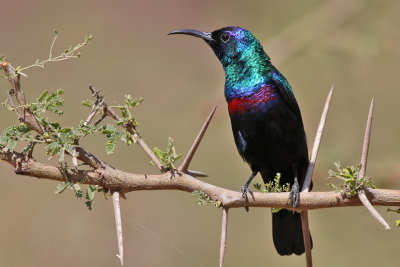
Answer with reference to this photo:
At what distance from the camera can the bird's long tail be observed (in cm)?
383

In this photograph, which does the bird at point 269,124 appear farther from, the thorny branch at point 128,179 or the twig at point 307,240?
the thorny branch at point 128,179

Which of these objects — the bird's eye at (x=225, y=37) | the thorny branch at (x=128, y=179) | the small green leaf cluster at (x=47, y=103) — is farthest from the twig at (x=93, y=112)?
the bird's eye at (x=225, y=37)

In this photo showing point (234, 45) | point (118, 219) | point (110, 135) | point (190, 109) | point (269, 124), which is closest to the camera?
point (118, 219)

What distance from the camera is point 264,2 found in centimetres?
582

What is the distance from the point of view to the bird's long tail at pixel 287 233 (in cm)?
383

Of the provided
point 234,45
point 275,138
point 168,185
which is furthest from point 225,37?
point 168,185

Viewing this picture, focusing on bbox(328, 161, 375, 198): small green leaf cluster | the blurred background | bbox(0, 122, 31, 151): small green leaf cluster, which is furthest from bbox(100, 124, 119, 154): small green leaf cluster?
the blurred background

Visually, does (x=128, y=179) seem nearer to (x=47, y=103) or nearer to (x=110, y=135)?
(x=110, y=135)

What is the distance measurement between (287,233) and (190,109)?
3024 mm

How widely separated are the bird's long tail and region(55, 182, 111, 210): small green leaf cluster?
5.31 feet

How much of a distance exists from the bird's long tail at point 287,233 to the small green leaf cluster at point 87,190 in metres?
1.62

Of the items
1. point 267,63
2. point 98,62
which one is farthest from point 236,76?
point 98,62

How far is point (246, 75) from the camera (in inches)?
162

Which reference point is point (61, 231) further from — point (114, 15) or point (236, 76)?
point (114, 15)
